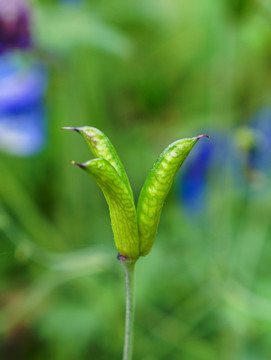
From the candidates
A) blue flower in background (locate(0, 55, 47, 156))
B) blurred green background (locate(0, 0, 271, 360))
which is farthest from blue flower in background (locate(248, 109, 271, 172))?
blue flower in background (locate(0, 55, 47, 156))

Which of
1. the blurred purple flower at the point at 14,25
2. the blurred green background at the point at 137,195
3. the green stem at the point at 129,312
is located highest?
the blurred purple flower at the point at 14,25

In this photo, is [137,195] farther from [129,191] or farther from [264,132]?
[129,191]

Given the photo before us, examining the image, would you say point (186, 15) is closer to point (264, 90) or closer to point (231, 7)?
point (264, 90)

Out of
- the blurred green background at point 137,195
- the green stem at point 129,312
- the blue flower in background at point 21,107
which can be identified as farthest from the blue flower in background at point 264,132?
the green stem at point 129,312

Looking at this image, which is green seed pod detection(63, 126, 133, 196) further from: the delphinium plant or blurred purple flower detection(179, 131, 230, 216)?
blurred purple flower detection(179, 131, 230, 216)

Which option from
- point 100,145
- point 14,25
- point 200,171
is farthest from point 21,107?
point 100,145

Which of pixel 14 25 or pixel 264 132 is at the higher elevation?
pixel 14 25

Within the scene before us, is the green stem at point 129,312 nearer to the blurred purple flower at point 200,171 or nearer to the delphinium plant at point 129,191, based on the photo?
the delphinium plant at point 129,191
